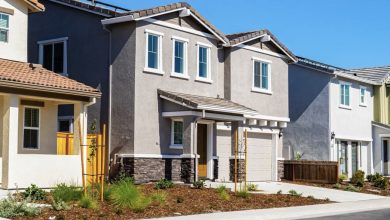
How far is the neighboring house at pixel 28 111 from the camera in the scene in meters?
20.1

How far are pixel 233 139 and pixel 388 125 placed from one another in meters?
17.5

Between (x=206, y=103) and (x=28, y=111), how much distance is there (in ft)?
22.6

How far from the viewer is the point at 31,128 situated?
2273 centimetres

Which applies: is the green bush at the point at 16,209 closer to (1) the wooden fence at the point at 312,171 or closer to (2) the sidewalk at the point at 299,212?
(2) the sidewalk at the point at 299,212

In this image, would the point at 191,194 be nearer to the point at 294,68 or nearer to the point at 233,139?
the point at 233,139

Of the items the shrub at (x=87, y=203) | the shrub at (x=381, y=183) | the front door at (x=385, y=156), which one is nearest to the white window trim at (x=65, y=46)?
the shrub at (x=87, y=203)

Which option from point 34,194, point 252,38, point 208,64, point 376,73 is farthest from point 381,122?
point 34,194

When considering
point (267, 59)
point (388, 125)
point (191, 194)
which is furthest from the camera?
point (388, 125)

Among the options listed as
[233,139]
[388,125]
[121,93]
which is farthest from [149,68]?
[388,125]

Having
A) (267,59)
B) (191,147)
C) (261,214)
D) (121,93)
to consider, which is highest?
(267,59)

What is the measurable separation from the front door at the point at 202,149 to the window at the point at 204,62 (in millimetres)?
2133

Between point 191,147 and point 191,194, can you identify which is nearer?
point 191,194

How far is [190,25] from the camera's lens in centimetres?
2716

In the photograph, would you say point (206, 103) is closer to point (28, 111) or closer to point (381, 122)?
point (28, 111)
